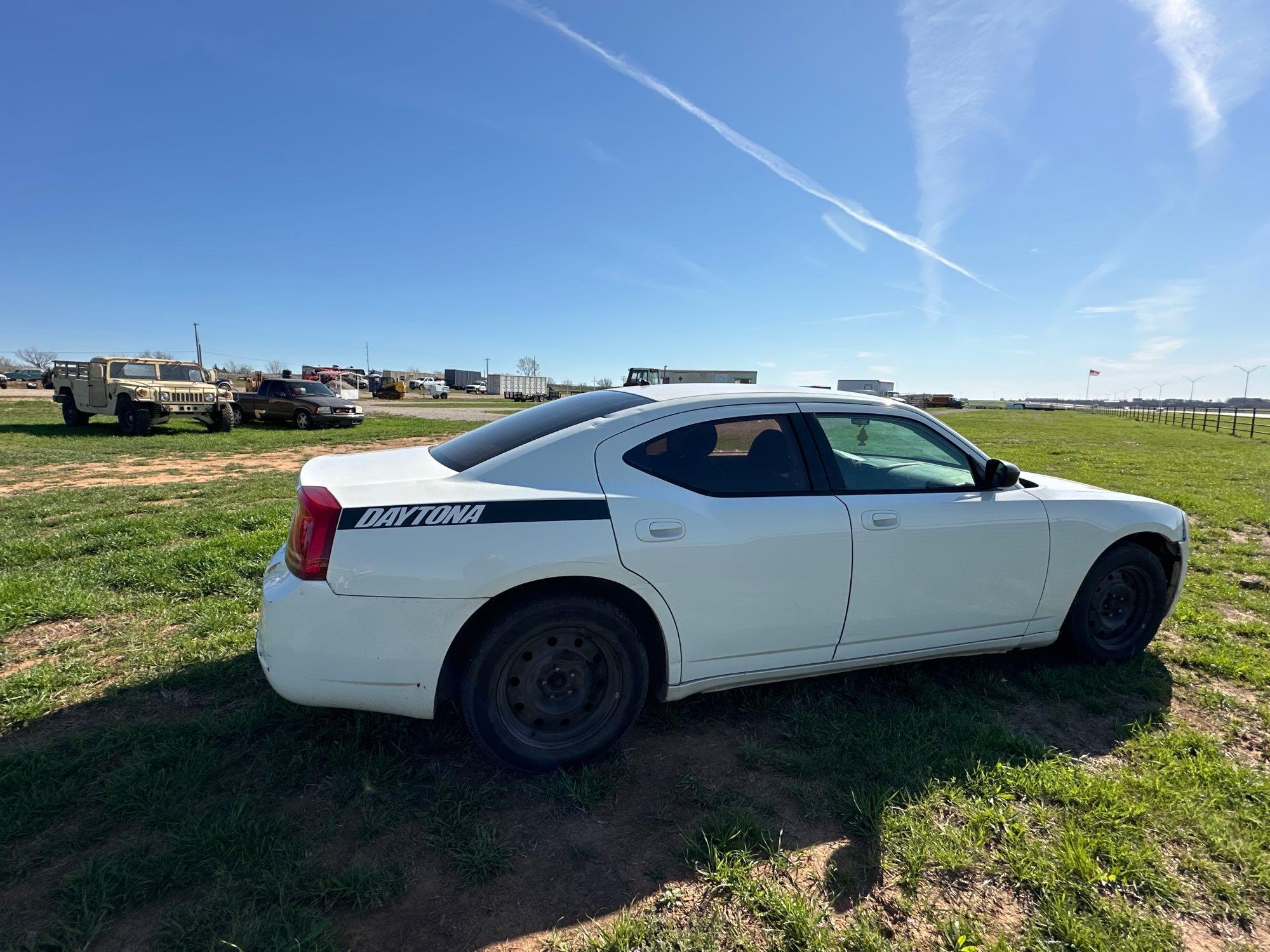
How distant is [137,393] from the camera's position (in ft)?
48.5

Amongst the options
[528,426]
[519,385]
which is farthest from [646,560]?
[519,385]

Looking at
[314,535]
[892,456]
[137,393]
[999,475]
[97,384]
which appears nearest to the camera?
[314,535]

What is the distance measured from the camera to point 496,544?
231cm

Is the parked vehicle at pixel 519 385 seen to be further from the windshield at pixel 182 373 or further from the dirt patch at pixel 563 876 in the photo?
the dirt patch at pixel 563 876

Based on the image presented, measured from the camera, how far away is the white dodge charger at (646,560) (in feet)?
7.50

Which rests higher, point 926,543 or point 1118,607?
point 926,543

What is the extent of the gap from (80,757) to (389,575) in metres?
1.55

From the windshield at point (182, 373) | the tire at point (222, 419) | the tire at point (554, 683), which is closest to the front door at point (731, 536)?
the tire at point (554, 683)

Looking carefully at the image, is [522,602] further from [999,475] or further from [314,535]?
[999,475]

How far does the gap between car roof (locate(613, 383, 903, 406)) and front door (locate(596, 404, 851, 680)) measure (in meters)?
0.11

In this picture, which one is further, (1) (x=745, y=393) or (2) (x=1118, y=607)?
(2) (x=1118, y=607)

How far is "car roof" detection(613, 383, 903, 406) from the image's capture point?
9.46 ft

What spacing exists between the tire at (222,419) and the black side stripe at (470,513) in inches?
699

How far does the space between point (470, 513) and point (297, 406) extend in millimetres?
20167
